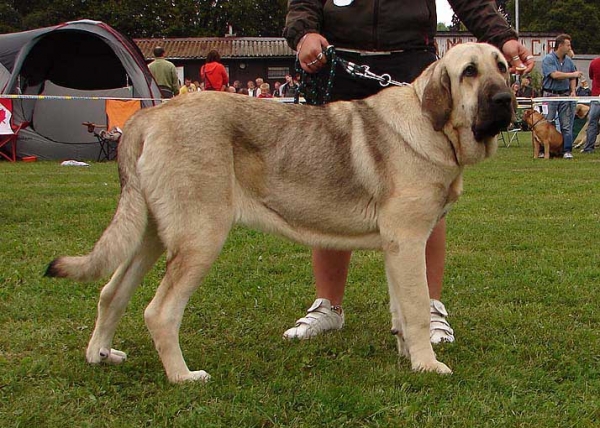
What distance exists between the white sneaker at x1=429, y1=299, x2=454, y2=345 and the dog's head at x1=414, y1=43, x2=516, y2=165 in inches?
38.4

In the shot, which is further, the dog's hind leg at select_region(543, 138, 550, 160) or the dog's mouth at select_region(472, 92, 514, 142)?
the dog's hind leg at select_region(543, 138, 550, 160)

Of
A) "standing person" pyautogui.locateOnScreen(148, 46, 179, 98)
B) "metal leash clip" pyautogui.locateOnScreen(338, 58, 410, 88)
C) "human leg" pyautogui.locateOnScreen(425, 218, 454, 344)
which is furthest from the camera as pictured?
"standing person" pyautogui.locateOnScreen(148, 46, 179, 98)

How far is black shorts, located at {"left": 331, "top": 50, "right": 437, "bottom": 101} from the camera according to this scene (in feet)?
13.5

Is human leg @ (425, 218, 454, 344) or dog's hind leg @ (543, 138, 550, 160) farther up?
human leg @ (425, 218, 454, 344)

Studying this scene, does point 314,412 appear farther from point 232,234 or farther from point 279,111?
point 232,234

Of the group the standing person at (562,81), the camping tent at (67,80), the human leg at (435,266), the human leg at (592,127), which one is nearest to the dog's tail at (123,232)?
the human leg at (435,266)

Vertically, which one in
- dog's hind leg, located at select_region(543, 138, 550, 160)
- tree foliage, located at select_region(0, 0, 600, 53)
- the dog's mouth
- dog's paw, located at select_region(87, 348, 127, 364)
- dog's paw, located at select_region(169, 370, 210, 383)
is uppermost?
tree foliage, located at select_region(0, 0, 600, 53)

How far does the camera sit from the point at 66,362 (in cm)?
347

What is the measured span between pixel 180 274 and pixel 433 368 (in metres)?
1.28

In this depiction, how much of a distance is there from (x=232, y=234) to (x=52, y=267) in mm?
3596

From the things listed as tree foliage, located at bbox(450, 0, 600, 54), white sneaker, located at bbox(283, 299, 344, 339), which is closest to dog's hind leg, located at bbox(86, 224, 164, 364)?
white sneaker, located at bbox(283, 299, 344, 339)

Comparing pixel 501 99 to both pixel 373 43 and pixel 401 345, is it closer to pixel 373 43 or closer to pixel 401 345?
Answer: pixel 373 43

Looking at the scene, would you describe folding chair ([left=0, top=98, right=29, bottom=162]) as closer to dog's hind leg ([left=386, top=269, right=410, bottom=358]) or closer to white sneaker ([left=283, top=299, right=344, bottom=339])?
white sneaker ([left=283, top=299, right=344, bottom=339])

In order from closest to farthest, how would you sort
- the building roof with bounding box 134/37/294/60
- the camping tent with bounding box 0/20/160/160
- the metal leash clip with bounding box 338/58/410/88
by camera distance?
the metal leash clip with bounding box 338/58/410/88
the camping tent with bounding box 0/20/160/160
the building roof with bounding box 134/37/294/60
